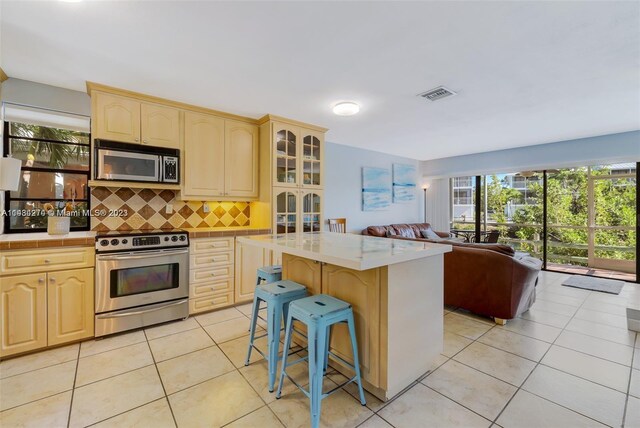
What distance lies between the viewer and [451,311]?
10.8 ft

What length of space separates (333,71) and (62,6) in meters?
1.88

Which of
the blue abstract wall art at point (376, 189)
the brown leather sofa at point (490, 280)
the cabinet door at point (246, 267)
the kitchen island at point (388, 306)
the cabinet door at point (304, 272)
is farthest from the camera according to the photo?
the blue abstract wall art at point (376, 189)

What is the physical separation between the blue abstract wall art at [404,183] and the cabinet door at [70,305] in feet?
18.1

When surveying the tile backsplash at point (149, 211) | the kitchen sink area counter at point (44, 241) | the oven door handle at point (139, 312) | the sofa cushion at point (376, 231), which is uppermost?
the tile backsplash at point (149, 211)

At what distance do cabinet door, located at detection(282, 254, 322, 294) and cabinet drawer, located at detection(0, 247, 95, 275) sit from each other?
1.84 m

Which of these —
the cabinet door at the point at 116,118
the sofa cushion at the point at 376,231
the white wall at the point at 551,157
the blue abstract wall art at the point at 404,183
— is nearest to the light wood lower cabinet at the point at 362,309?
the cabinet door at the point at 116,118

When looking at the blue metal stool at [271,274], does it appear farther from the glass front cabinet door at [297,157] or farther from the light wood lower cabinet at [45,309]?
the light wood lower cabinet at [45,309]

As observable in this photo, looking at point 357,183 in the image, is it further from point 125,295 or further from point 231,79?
point 125,295

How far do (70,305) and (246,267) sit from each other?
168 cm

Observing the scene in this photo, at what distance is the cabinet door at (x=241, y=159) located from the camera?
355 centimetres

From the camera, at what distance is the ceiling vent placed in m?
2.84

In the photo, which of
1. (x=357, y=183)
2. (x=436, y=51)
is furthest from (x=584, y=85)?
(x=357, y=183)

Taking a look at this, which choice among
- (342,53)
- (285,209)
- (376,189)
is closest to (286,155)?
(285,209)

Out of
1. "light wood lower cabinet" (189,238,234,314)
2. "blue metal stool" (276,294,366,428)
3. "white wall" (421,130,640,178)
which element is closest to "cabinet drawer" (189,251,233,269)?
"light wood lower cabinet" (189,238,234,314)
